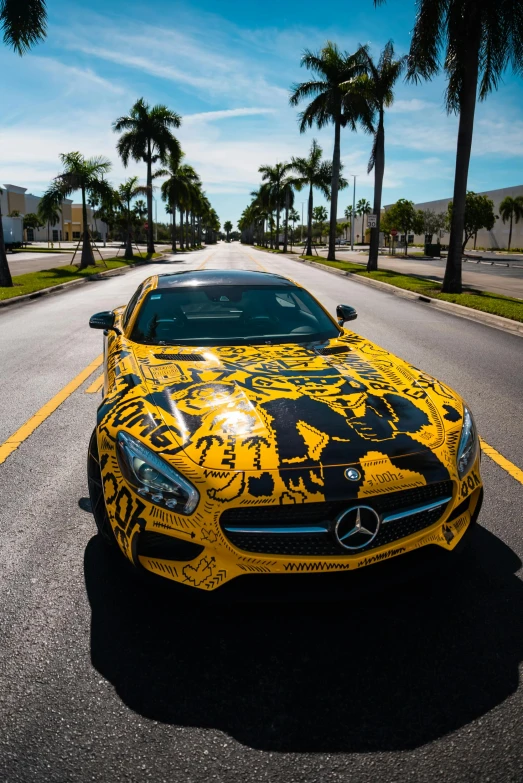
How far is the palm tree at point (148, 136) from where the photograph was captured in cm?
4403

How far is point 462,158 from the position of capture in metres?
18.5

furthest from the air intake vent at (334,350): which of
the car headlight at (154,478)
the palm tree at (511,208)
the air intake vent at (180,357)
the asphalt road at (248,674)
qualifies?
the palm tree at (511,208)

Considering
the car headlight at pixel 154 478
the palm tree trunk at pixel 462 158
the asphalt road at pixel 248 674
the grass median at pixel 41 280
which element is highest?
the palm tree trunk at pixel 462 158

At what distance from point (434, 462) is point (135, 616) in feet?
4.73

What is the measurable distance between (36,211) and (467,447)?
10886 centimetres

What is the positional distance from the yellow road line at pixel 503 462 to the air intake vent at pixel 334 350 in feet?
4.93

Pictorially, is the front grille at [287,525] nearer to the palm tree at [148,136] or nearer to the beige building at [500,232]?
the palm tree at [148,136]

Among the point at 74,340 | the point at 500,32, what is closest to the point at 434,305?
the point at 500,32

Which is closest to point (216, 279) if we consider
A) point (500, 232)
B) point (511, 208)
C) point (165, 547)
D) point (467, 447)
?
point (467, 447)

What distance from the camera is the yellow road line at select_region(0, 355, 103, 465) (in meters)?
4.94

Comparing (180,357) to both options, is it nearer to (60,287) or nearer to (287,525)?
(287,525)

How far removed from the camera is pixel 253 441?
270 cm

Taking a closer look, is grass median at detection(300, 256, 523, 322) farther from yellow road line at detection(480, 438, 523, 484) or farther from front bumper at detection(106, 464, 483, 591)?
front bumper at detection(106, 464, 483, 591)

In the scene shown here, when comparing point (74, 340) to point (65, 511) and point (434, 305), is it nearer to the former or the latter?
point (65, 511)
